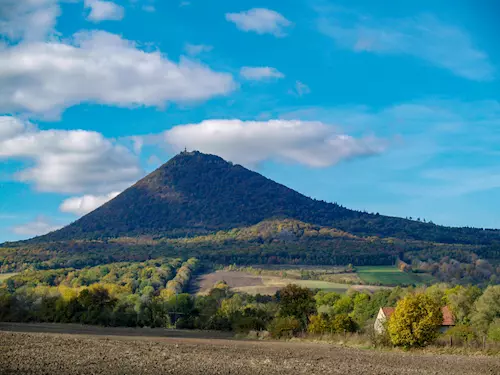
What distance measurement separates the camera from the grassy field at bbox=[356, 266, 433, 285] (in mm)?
170875

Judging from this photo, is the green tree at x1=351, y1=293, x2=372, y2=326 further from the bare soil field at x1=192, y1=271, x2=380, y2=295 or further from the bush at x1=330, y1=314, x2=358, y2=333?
the bare soil field at x1=192, y1=271, x2=380, y2=295

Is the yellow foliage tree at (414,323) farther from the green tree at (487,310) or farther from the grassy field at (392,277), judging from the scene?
the grassy field at (392,277)

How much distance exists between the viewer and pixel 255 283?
168250 mm

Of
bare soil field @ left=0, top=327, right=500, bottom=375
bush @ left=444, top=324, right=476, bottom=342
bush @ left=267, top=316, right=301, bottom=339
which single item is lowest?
bush @ left=267, top=316, right=301, bottom=339

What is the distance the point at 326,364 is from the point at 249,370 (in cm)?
790

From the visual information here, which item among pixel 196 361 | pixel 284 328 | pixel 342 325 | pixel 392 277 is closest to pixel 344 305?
pixel 284 328

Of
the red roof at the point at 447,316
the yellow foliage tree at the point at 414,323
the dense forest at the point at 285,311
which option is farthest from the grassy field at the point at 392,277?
the yellow foliage tree at the point at 414,323

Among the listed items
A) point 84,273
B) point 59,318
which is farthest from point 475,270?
point 59,318

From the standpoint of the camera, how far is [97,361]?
3606 centimetres

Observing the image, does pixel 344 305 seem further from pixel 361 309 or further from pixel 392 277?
pixel 392 277

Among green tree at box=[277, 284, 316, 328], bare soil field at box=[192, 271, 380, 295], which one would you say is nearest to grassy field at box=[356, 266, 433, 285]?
bare soil field at box=[192, 271, 380, 295]

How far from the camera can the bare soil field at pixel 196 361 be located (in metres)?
33.4

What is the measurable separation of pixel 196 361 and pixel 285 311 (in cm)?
4535

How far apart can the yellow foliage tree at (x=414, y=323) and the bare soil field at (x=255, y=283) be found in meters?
86.3
